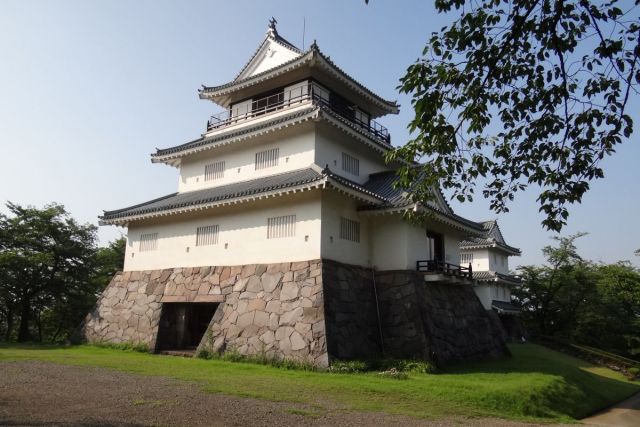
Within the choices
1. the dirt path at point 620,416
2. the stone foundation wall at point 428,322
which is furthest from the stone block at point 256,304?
the dirt path at point 620,416

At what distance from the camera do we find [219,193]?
64.5ft

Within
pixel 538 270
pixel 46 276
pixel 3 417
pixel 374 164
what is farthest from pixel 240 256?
pixel 538 270

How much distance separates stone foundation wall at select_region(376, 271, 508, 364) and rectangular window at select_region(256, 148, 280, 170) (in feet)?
21.4

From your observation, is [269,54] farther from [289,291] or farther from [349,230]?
[289,291]

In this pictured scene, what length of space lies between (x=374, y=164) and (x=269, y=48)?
27.1 ft

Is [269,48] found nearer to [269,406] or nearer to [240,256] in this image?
[240,256]

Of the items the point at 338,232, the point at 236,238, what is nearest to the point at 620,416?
the point at 338,232

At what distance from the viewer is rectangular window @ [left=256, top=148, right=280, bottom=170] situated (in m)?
19.7

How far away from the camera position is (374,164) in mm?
21719

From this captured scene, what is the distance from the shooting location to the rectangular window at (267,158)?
776 inches

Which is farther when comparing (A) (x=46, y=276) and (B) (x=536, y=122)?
(A) (x=46, y=276)

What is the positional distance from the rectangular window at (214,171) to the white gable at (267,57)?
537 cm

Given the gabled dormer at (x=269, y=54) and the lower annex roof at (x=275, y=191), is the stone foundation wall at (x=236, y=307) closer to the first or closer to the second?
the lower annex roof at (x=275, y=191)

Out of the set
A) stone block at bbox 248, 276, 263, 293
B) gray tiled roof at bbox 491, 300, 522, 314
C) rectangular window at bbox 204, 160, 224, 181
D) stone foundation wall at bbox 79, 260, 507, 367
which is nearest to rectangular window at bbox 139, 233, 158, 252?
stone foundation wall at bbox 79, 260, 507, 367
